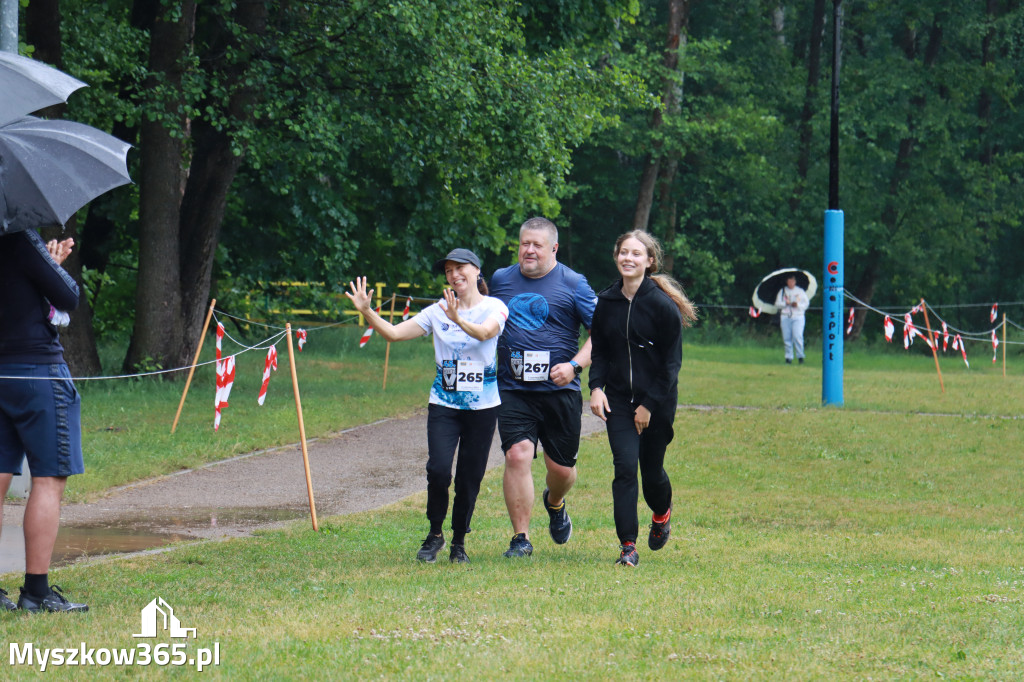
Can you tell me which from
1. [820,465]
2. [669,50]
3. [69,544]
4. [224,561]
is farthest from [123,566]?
[669,50]

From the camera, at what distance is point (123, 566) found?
698 centimetres

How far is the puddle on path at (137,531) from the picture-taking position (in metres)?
7.45

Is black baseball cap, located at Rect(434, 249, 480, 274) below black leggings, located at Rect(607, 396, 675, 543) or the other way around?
the other way around

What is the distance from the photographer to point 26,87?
546cm

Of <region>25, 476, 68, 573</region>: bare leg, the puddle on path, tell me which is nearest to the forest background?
the puddle on path

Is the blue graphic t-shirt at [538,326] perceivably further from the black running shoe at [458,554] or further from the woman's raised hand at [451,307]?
the black running shoe at [458,554]

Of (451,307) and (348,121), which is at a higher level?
(348,121)

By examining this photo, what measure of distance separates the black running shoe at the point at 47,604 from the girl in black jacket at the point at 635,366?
9.33 feet

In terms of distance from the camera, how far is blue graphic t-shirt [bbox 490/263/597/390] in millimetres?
7391

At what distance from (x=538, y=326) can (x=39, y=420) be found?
2.92 metres

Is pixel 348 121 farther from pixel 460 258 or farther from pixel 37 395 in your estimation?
pixel 37 395

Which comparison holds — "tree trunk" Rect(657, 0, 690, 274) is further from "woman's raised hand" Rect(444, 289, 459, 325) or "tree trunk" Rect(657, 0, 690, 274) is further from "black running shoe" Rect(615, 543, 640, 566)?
"woman's raised hand" Rect(444, 289, 459, 325)

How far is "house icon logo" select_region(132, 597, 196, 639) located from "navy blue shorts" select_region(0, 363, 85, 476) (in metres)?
0.80

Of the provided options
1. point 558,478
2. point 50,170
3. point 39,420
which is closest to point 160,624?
point 39,420
